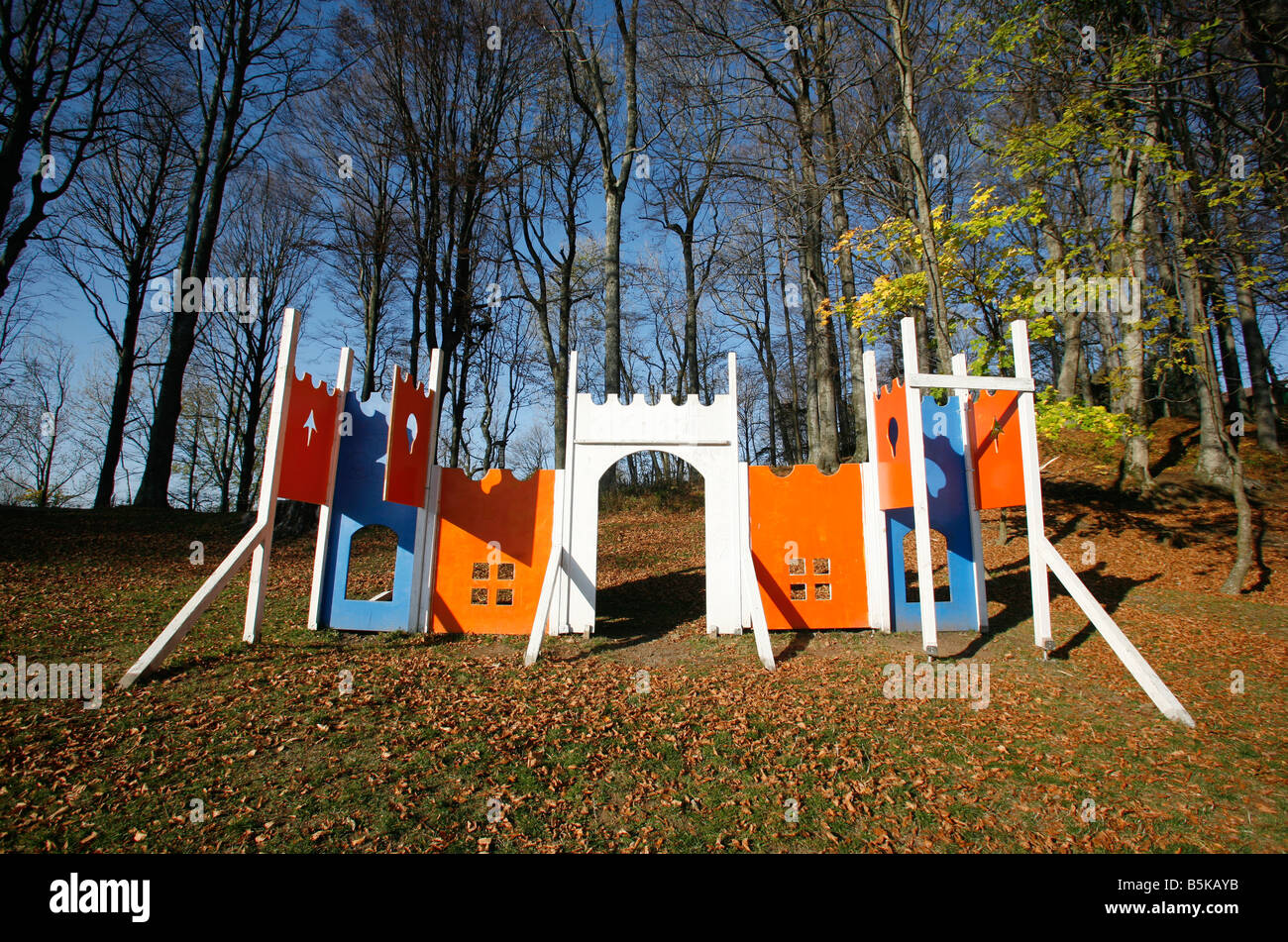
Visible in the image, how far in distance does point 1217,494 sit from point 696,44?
48.0 ft

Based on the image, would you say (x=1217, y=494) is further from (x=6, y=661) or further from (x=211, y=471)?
(x=211, y=471)

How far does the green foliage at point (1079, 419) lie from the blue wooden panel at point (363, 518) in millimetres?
10829

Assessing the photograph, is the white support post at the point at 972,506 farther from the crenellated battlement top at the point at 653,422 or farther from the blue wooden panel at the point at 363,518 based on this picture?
the blue wooden panel at the point at 363,518

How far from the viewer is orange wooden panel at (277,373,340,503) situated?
26.0 ft

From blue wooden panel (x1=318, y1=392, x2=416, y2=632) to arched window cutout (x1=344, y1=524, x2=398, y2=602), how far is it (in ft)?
0.67

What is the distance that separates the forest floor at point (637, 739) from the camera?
3.97 meters

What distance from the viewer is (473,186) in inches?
675
